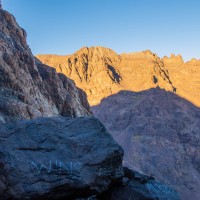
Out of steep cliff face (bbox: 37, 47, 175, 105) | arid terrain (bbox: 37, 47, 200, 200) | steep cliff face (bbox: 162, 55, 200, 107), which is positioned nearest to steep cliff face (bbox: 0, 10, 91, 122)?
arid terrain (bbox: 37, 47, 200, 200)

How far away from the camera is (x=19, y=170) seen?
891 centimetres

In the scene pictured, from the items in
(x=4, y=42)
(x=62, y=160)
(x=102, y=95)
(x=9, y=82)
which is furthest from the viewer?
(x=102, y=95)

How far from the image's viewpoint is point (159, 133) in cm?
15250

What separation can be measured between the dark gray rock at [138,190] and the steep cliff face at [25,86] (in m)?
7.89

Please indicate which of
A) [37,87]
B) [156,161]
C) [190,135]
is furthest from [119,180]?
[190,135]

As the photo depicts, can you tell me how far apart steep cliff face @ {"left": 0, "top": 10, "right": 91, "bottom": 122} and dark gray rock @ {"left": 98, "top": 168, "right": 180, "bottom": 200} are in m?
7.89

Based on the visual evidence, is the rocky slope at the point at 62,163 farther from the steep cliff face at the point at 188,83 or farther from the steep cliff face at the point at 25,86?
the steep cliff face at the point at 188,83

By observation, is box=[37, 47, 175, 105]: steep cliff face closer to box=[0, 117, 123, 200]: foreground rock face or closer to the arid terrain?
the arid terrain

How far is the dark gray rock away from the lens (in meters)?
10.3

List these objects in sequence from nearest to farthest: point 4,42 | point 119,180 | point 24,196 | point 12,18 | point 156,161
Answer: point 24,196 < point 119,180 < point 4,42 < point 12,18 < point 156,161

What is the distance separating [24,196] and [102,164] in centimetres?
231

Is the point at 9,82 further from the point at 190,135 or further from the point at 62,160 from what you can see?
the point at 190,135

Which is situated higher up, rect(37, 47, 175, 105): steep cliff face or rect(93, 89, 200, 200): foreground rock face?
rect(37, 47, 175, 105): steep cliff face

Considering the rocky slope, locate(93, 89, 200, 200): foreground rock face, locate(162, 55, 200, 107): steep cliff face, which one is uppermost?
the rocky slope
